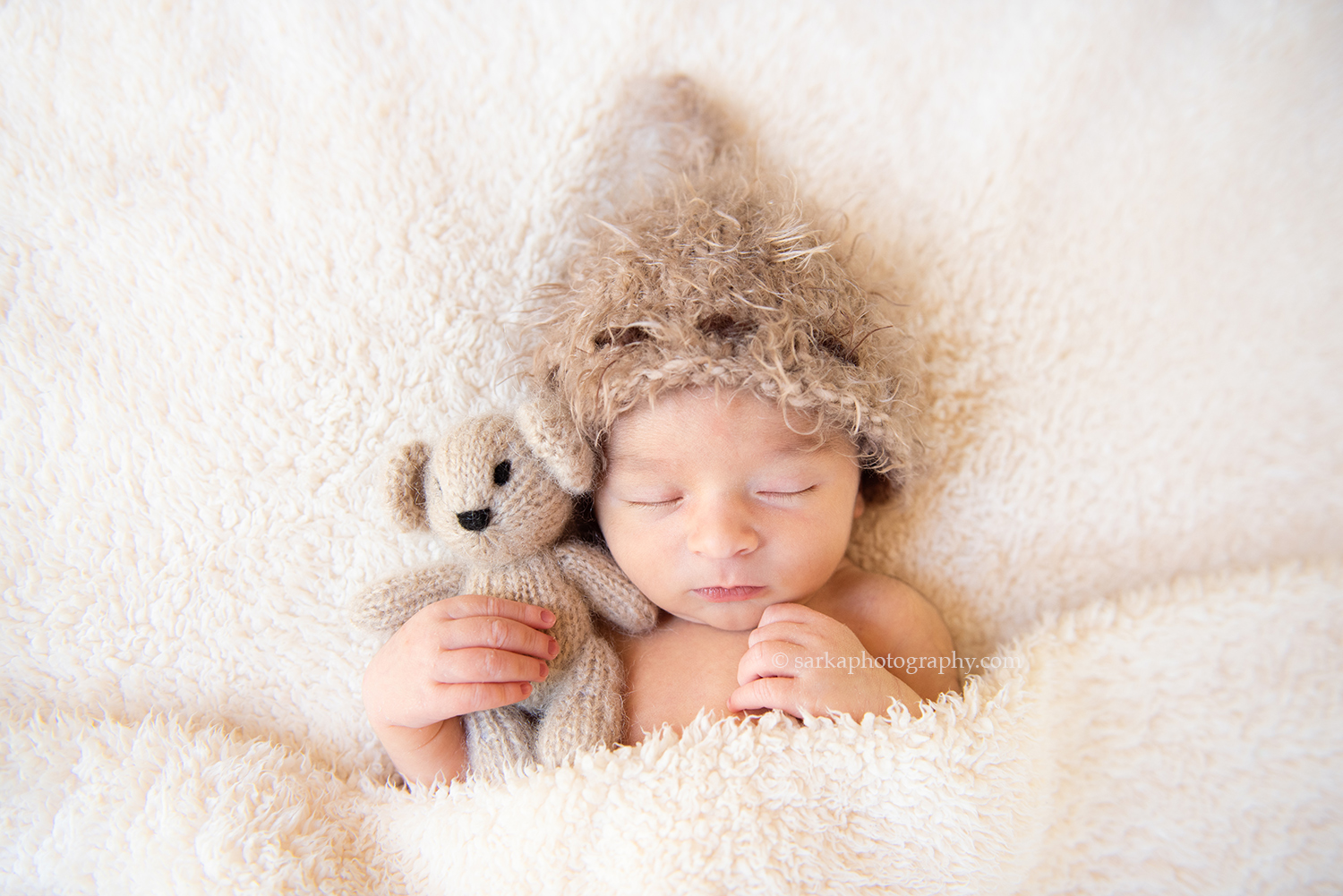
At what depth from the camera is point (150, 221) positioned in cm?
127

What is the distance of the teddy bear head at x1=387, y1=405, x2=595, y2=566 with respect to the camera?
3.40 feet

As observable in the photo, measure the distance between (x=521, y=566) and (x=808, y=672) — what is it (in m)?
0.46

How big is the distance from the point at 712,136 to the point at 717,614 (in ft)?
2.82

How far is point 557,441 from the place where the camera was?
3.43ft

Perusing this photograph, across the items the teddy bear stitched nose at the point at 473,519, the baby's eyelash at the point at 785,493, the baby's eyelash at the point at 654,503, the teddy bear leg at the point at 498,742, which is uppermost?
the baby's eyelash at the point at 785,493

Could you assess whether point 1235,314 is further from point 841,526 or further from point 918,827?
point 918,827

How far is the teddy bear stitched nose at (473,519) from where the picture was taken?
1.04 metres

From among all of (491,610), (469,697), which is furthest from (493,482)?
(469,697)

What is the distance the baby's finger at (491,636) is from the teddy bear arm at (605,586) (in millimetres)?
148

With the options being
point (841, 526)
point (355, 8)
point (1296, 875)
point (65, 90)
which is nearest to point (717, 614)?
point (841, 526)

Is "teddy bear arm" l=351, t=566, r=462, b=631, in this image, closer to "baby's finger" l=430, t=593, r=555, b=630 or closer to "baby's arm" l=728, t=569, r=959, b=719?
"baby's finger" l=430, t=593, r=555, b=630

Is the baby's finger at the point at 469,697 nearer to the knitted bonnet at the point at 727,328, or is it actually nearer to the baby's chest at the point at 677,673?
the baby's chest at the point at 677,673

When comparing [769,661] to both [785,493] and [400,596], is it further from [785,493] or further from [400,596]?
[400,596]

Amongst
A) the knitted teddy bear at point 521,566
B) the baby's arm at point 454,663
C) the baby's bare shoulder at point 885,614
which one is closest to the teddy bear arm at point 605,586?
the knitted teddy bear at point 521,566
